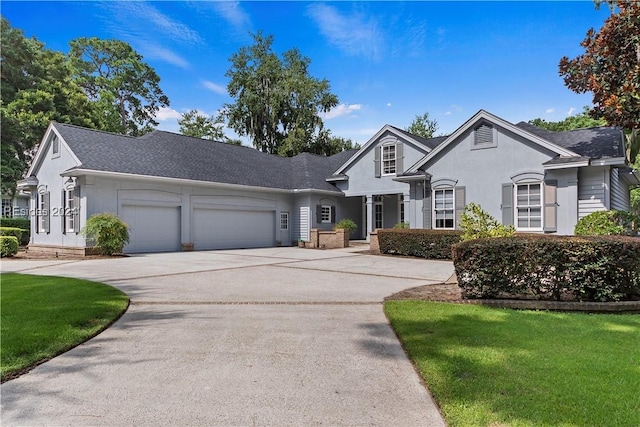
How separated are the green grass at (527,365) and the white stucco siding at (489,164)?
34.0 feet

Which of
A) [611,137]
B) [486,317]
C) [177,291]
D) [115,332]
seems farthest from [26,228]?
[611,137]

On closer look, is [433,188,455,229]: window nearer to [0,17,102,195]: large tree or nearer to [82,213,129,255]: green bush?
[82,213,129,255]: green bush

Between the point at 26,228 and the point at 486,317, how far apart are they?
2787 centimetres

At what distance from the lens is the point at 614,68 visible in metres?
11.4

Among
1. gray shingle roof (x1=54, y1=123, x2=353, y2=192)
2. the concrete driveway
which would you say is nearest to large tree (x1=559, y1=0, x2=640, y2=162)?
the concrete driveway

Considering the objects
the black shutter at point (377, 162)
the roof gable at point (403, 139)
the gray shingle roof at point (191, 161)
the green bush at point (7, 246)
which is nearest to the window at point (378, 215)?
the gray shingle roof at point (191, 161)

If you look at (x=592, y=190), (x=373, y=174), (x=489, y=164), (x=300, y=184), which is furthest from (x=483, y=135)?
(x=300, y=184)

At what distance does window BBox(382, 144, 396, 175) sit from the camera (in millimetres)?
21656

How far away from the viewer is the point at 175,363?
12.8 ft

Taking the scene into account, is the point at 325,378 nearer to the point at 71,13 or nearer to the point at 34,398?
the point at 34,398

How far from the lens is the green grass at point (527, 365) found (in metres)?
2.76

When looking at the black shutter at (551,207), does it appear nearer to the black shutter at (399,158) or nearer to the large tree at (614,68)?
the large tree at (614,68)

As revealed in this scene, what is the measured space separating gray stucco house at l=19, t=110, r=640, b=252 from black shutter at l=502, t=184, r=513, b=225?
4 centimetres

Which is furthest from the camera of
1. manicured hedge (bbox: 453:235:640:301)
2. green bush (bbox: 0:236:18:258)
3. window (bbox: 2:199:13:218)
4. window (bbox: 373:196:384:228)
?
window (bbox: 2:199:13:218)
